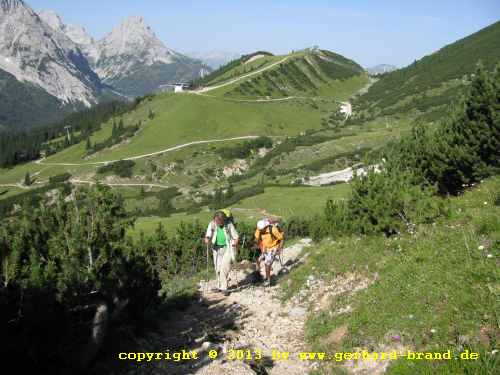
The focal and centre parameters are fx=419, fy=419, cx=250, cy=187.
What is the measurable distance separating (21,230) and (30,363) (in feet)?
10.6

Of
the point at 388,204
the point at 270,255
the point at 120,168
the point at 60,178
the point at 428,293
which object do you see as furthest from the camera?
the point at 60,178

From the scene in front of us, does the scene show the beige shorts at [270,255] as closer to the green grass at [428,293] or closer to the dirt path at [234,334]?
the dirt path at [234,334]

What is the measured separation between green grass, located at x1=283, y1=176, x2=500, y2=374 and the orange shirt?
6.99 ft

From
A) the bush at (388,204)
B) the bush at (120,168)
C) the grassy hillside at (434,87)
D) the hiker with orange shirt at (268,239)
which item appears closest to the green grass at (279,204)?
the bush at (388,204)

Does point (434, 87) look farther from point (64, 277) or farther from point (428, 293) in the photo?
point (64, 277)

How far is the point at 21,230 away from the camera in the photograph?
1016cm

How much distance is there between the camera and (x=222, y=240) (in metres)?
15.7

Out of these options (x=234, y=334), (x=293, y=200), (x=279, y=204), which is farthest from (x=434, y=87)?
(x=234, y=334)

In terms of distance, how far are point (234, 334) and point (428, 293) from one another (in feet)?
18.8

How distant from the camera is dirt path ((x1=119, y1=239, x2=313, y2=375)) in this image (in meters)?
10.1

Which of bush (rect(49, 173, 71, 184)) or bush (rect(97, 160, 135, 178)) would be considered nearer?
bush (rect(97, 160, 135, 178))

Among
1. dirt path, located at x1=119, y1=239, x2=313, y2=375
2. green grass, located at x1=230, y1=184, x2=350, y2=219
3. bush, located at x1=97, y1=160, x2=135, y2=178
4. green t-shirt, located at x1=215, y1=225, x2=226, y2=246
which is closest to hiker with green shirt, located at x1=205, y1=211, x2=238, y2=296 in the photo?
green t-shirt, located at x1=215, y1=225, x2=226, y2=246

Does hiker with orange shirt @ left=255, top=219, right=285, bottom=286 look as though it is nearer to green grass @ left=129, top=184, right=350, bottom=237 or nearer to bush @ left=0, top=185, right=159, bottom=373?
bush @ left=0, top=185, right=159, bottom=373

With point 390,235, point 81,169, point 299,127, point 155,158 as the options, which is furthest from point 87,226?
point 299,127
